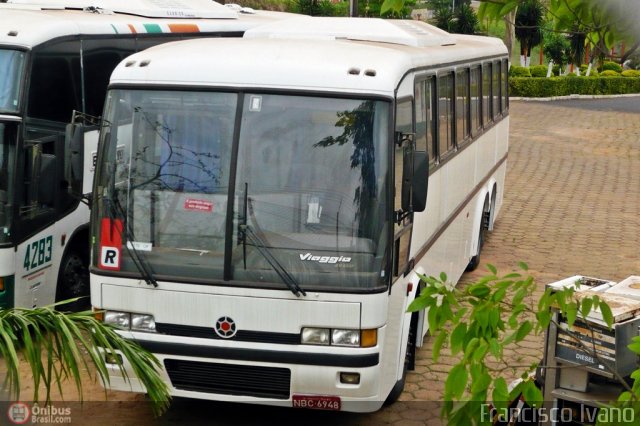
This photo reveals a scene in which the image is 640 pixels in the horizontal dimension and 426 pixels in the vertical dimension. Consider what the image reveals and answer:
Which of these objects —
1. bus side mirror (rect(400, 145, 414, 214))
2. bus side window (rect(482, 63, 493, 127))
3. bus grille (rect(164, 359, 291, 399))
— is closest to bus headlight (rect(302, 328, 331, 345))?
bus grille (rect(164, 359, 291, 399))

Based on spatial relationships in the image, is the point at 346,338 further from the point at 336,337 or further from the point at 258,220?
the point at 258,220

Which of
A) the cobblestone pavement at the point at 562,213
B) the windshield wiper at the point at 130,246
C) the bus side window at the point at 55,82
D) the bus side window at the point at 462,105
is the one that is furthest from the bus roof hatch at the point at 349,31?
the windshield wiper at the point at 130,246

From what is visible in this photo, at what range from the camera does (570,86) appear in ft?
144

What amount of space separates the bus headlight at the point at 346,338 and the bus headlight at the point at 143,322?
1202mm

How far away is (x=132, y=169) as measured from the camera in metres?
7.09

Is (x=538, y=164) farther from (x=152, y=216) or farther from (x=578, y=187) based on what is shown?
(x=152, y=216)

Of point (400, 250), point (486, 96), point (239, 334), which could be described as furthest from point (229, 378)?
point (486, 96)

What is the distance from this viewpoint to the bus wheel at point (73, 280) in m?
9.88

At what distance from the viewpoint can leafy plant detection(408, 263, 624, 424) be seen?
361 centimetres

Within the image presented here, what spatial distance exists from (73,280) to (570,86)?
36606 mm

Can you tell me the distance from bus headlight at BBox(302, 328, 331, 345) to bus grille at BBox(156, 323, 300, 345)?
48 mm

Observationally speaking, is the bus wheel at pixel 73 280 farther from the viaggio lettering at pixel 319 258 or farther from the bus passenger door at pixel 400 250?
the viaggio lettering at pixel 319 258

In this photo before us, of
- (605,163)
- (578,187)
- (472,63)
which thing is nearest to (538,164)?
(605,163)

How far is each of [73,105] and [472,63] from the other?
4349 mm
